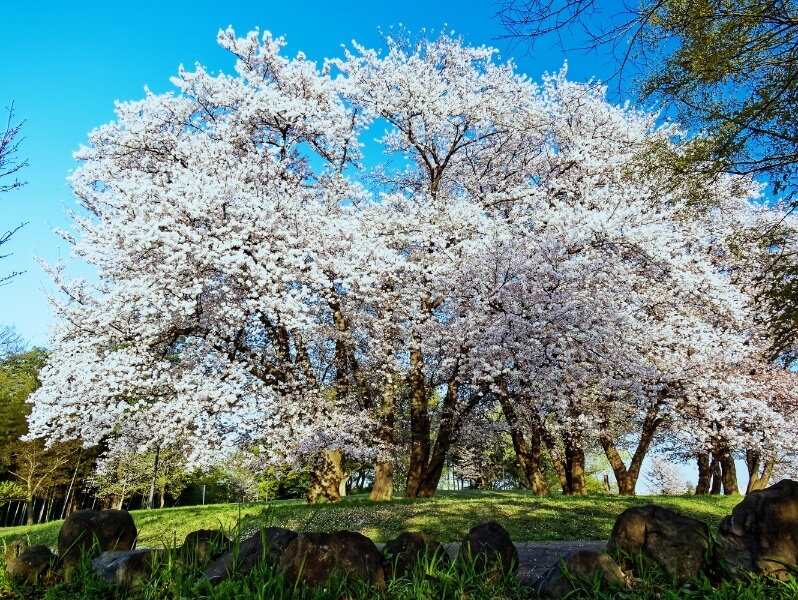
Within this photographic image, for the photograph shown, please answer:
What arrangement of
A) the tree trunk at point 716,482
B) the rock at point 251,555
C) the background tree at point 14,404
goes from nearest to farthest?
the rock at point 251,555 < the tree trunk at point 716,482 < the background tree at point 14,404

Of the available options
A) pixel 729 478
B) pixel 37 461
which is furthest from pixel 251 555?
pixel 37 461

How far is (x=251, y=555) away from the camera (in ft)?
18.7

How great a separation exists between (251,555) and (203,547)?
98 centimetres

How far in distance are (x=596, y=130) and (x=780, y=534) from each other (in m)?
18.3

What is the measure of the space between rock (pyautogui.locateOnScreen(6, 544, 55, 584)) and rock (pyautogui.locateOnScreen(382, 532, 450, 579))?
13.6 feet

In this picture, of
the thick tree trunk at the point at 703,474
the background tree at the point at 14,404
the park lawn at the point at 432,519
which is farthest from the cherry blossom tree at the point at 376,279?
the background tree at the point at 14,404

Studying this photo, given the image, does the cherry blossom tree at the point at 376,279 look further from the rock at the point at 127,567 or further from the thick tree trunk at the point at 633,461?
the rock at the point at 127,567

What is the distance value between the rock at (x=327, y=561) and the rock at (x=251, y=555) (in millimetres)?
234

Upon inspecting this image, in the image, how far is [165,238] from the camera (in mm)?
13547

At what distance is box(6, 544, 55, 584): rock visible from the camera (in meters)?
6.45

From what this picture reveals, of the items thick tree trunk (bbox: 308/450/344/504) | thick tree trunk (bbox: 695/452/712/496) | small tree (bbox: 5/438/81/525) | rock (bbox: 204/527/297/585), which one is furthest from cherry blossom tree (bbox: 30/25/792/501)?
small tree (bbox: 5/438/81/525)

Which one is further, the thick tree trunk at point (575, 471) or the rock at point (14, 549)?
the thick tree trunk at point (575, 471)

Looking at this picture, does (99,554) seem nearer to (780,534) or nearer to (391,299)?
(780,534)

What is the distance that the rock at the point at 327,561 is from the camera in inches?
209
